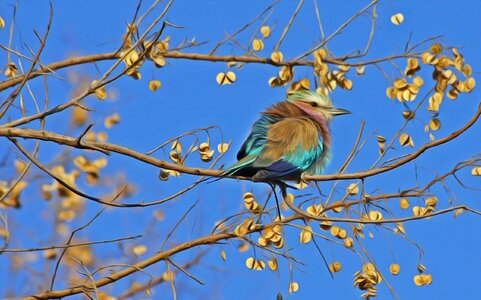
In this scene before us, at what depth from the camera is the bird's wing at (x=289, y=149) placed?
482 cm

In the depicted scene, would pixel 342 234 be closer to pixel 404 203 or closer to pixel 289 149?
pixel 404 203

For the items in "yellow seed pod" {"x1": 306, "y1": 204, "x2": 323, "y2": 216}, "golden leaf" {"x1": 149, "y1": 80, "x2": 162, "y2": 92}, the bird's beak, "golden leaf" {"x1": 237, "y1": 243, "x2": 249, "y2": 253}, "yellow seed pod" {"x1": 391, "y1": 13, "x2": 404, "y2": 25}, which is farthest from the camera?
the bird's beak

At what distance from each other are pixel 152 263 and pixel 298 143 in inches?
47.9

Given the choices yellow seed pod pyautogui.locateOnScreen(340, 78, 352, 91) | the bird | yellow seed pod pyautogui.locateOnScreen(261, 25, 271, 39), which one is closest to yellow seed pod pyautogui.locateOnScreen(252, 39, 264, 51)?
yellow seed pod pyautogui.locateOnScreen(261, 25, 271, 39)

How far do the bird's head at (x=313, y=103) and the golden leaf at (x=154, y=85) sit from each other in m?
1.14

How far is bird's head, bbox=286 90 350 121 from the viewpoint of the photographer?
5703 millimetres

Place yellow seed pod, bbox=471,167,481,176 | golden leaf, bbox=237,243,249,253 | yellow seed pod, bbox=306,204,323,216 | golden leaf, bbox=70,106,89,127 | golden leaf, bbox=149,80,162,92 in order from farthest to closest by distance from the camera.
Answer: golden leaf, bbox=70,106,89,127
golden leaf, bbox=149,80,162,92
golden leaf, bbox=237,243,249,253
yellow seed pod, bbox=306,204,323,216
yellow seed pod, bbox=471,167,481,176

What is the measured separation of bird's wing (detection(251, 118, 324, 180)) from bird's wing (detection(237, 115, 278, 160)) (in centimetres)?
3

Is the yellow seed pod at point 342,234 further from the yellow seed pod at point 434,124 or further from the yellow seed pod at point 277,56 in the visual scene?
the yellow seed pod at point 277,56

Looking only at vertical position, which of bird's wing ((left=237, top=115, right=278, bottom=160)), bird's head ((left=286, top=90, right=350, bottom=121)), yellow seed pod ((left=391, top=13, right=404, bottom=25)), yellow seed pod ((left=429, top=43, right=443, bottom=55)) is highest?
bird's head ((left=286, top=90, right=350, bottom=121))

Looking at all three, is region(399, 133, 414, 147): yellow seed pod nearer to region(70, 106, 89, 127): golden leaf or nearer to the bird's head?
the bird's head

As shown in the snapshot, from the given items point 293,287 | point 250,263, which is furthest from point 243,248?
point 293,287

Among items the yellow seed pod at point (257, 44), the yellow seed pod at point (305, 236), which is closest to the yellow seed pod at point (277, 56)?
the yellow seed pod at point (257, 44)

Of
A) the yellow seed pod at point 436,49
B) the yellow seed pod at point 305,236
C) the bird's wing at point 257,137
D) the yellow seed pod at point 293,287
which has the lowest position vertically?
the yellow seed pod at point 293,287
